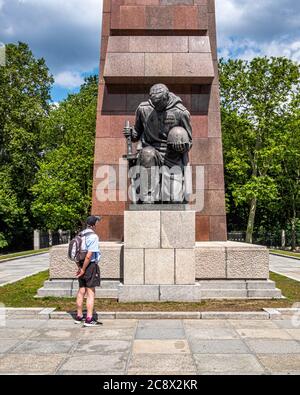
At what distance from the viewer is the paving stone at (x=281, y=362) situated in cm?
527

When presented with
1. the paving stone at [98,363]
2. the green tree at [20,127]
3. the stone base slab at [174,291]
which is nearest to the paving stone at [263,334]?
the paving stone at [98,363]

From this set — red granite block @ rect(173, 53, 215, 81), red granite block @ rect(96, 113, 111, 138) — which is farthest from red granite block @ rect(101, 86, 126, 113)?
red granite block @ rect(173, 53, 215, 81)

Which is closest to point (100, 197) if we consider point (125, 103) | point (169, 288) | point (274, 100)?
point (125, 103)

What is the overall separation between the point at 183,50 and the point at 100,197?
4.87 metres

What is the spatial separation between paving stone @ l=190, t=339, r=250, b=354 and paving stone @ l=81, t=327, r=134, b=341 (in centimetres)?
101

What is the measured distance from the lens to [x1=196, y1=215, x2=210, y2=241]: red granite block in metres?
13.1

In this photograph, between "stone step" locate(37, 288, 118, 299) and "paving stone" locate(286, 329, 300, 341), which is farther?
"stone step" locate(37, 288, 118, 299)

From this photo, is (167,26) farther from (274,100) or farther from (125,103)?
(274,100)

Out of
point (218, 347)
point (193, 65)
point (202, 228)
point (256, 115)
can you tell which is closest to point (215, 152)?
point (202, 228)

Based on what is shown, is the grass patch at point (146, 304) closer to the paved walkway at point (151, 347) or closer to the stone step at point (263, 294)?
the stone step at point (263, 294)

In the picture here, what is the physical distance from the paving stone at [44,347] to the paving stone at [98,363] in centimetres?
43

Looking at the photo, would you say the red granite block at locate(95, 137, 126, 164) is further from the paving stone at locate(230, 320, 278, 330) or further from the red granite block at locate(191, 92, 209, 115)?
the paving stone at locate(230, 320, 278, 330)

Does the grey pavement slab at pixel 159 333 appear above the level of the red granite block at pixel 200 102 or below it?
below

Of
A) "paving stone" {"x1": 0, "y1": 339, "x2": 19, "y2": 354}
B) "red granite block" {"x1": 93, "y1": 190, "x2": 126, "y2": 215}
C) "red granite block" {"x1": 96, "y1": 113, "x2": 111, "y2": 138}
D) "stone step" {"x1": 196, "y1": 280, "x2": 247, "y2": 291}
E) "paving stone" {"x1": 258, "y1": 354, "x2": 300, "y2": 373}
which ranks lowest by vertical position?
"paving stone" {"x1": 0, "y1": 339, "x2": 19, "y2": 354}
